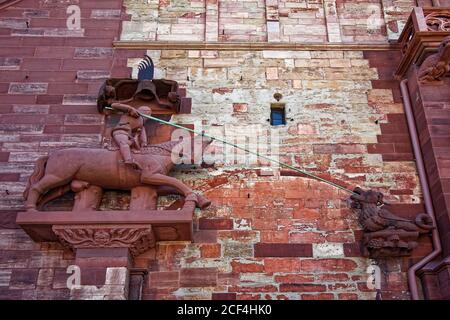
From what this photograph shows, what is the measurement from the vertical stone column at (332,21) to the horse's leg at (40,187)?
527cm

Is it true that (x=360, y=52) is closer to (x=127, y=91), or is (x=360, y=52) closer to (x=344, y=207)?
(x=344, y=207)

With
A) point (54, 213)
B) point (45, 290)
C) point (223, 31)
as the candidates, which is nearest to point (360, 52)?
point (223, 31)

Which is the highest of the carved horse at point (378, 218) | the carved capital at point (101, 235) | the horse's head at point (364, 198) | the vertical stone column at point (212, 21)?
the vertical stone column at point (212, 21)

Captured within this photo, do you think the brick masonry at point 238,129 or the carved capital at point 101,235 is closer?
the carved capital at point 101,235

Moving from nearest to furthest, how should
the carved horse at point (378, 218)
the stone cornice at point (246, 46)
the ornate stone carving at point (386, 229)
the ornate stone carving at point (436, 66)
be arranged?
the ornate stone carving at point (386, 229) → the carved horse at point (378, 218) → the ornate stone carving at point (436, 66) → the stone cornice at point (246, 46)

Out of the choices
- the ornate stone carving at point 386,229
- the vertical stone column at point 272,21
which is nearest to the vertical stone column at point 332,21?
the vertical stone column at point 272,21

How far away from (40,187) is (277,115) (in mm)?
3789

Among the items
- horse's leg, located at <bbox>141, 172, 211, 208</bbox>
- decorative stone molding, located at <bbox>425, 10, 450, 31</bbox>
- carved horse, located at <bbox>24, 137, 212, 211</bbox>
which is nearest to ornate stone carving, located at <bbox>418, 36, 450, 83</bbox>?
decorative stone molding, located at <bbox>425, 10, 450, 31</bbox>

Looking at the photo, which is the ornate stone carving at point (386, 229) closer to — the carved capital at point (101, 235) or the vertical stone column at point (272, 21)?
the carved capital at point (101, 235)

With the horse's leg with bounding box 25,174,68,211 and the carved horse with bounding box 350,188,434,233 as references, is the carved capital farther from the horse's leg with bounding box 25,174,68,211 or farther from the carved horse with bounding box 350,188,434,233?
the carved horse with bounding box 350,188,434,233

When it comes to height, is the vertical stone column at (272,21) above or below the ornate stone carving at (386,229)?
above

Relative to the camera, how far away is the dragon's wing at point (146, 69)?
9.03 meters

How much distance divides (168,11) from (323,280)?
5656mm

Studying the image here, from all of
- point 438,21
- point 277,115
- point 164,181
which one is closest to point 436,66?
point 438,21
